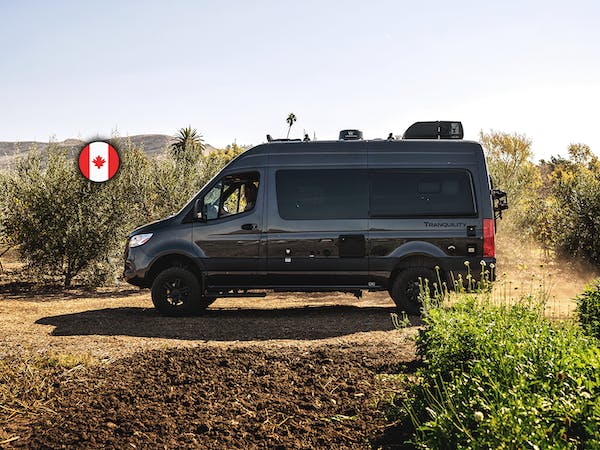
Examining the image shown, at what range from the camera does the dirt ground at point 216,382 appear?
525 centimetres

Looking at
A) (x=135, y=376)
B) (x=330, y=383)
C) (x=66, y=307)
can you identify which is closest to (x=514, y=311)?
(x=330, y=383)

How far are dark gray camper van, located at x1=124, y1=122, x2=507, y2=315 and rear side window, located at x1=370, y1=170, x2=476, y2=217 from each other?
0.05 ft

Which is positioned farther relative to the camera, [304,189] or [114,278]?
[114,278]

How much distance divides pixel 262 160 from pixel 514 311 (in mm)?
6100

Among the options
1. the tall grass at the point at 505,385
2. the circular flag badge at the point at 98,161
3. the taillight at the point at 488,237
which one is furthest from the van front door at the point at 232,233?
the circular flag badge at the point at 98,161

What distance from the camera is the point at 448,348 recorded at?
17.0 ft

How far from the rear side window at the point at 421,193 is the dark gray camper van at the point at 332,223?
2 cm

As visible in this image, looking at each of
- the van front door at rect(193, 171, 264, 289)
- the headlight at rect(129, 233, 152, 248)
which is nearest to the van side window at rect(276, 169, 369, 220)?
the van front door at rect(193, 171, 264, 289)

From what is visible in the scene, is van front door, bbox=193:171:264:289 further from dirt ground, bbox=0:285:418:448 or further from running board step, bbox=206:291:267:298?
dirt ground, bbox=0:285:418:448

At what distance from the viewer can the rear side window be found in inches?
435

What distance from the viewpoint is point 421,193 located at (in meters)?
11.1

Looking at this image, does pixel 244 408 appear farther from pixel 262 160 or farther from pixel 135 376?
pixel 262 160

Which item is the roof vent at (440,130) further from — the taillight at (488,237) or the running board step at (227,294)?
the running board step at (227,294)

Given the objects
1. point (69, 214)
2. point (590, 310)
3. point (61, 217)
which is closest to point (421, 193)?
point (590, 310)
